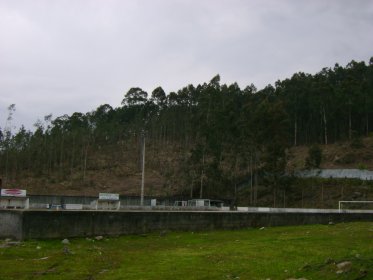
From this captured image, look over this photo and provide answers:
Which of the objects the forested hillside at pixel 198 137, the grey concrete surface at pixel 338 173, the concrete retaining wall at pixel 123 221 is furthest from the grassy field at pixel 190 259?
the grey concrete surface at pixel 338 173

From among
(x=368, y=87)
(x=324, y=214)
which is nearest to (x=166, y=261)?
(x=324, y=214)

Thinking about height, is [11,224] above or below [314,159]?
below

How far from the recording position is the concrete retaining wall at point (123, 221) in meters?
28.5

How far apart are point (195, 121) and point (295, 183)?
28.0 metres

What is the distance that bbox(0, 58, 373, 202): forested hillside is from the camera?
8912cm

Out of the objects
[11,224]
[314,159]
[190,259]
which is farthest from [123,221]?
[314,159]

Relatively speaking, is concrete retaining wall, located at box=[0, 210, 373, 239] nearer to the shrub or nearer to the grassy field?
the grassy field

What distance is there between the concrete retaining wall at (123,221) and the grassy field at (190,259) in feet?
3.29

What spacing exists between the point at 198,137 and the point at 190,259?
3398 inches

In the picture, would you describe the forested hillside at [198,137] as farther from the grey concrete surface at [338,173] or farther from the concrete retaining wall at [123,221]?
the concrete retaining wall at [123,221]

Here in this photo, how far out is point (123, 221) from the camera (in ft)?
109

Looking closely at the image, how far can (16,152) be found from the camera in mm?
118625

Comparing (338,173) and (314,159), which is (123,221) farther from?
(314,159)

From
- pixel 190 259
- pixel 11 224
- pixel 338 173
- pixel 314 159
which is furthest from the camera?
pixel 314 159
